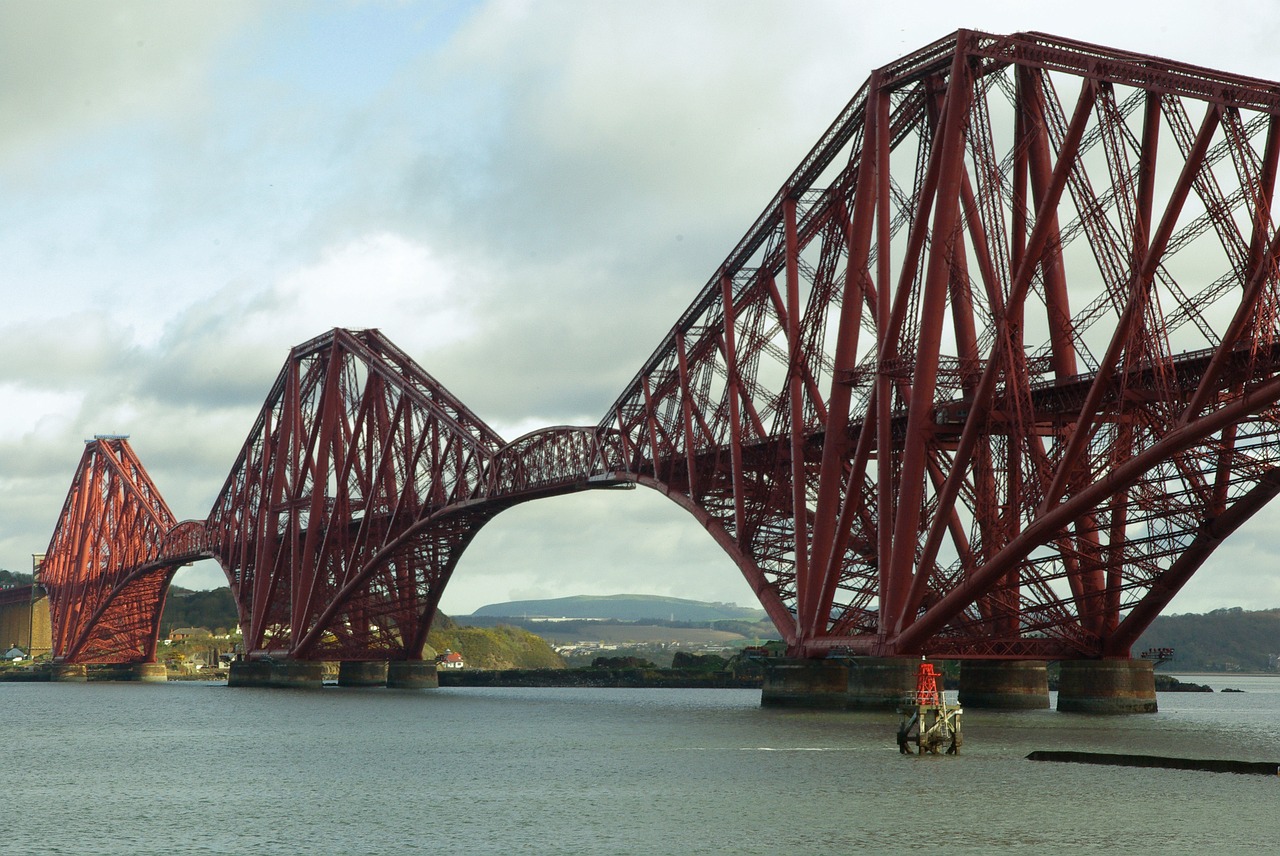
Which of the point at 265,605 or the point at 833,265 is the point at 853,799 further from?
the point at 265,605

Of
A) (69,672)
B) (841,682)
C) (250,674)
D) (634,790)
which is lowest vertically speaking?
(634,790)

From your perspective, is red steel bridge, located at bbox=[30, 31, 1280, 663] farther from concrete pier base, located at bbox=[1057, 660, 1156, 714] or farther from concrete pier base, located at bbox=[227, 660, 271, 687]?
concrete pier base, located at bbox=[227, 660, 271, 687]

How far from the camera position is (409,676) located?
123812mm

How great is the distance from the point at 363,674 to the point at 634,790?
89401mm

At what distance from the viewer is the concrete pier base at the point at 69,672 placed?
184875mm

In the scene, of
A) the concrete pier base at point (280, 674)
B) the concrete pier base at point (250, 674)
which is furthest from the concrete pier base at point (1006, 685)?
the concrete pier base at point (250, 674)

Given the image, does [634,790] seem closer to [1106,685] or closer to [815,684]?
[815,684]

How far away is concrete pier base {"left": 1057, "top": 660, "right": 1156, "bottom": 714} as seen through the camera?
67062mm

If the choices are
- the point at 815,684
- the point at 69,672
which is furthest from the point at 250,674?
the point at 815,684

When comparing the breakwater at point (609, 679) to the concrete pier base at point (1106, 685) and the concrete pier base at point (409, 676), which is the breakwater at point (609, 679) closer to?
the concrete pier base at point (409, 676)

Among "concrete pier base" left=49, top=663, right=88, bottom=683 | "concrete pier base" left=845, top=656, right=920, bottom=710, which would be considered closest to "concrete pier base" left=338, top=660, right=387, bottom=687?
"concrete pier base" left=845, top=656, right=920, bottom=710

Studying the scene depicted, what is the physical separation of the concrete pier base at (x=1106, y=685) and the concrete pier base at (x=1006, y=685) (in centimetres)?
288

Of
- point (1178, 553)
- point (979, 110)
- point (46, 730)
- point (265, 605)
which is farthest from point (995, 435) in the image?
point (265, 605)

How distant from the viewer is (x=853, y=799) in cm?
3756
